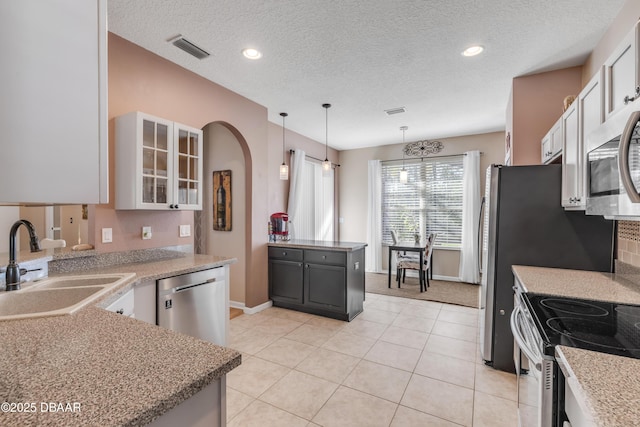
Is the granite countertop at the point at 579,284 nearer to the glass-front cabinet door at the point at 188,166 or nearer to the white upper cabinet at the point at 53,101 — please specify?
the white upper cabinet at the point at 53,101

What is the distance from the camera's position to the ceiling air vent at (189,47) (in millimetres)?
2385

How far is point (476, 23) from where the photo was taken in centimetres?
216

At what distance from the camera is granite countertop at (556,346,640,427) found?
664 millimetres

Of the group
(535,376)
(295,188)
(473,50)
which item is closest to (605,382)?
(535,376)

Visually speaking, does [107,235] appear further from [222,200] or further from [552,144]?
[552,144]

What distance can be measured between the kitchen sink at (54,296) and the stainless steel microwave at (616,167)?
7.44 ft

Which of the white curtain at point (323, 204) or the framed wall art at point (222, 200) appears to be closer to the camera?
the framed wall art at point (222, 200)

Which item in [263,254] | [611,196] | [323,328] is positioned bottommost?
[323,328]

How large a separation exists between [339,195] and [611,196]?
5435mm

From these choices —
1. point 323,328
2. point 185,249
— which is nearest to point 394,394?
point 323,328

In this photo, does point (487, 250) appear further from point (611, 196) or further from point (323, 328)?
point (323, 328)

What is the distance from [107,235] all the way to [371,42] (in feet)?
8.83

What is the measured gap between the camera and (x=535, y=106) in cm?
292

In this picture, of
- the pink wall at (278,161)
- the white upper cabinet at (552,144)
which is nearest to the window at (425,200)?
the pink wall at (278,161)
